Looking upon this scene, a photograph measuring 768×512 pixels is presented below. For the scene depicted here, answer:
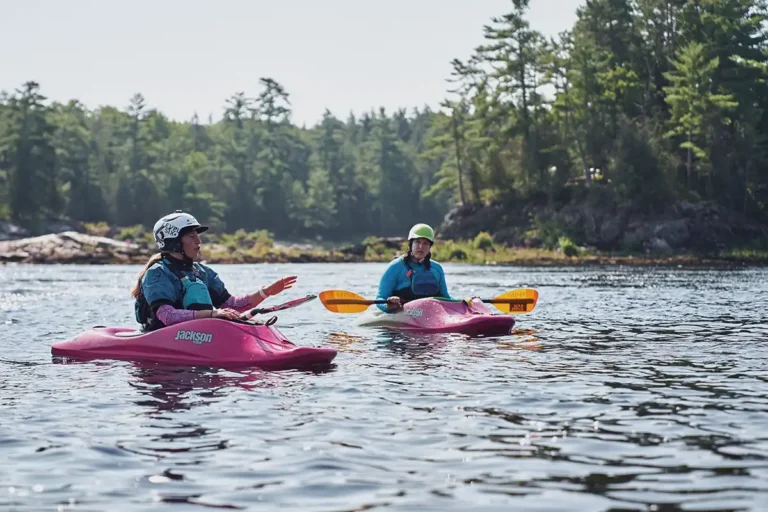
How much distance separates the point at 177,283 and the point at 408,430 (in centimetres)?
519

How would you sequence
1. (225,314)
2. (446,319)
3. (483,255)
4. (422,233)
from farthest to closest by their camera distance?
(483,255)
(422,233)
(446,319)
(225,314)

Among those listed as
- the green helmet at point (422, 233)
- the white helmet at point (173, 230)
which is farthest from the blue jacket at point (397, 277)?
the white helmet at point (173, 230)

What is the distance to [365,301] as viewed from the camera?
53.0 ft

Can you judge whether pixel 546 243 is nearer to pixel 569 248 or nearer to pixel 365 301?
pixel 569 248

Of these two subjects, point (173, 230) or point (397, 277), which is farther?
point (397, 277)

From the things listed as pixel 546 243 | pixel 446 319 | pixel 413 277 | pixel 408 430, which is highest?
pixel 546 243

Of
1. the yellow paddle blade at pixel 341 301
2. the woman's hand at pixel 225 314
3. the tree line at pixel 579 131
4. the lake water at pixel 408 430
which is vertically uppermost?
the tree line at pixel 579 131

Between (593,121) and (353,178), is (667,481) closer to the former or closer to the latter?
(593,121)

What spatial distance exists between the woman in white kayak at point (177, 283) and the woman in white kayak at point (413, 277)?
459 centimetres

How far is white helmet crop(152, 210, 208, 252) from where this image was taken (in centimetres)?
1137

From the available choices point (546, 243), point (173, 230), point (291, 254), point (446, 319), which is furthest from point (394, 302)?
point (291, 254)

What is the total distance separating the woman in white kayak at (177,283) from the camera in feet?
37.3

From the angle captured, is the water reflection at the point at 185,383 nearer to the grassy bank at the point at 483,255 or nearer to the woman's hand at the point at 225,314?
the woman's hand at the point at 225,314

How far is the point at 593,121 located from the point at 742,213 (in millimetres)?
12421
